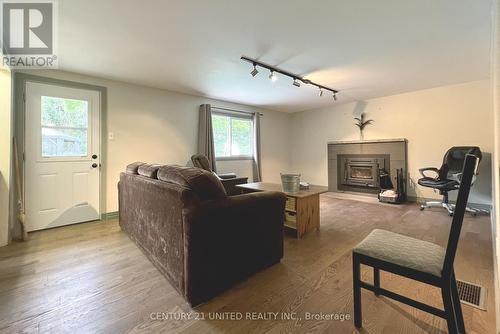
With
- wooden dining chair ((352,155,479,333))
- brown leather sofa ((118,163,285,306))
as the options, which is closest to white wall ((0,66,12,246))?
brown leather sofa ((118,163,285,306))

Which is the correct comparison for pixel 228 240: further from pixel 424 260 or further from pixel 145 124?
pixel 145 124

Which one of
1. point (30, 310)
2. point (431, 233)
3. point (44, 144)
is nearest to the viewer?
point (30, 310)

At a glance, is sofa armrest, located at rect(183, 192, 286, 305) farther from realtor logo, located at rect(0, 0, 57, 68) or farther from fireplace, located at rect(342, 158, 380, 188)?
fireplace, located at rect(342, 158, 380, 188)

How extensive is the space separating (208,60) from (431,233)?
3.63 meters

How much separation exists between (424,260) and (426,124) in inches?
169

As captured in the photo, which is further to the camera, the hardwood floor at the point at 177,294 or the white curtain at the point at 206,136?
the white curtain at the point at 206,136

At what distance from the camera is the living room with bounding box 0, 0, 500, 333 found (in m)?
1.49

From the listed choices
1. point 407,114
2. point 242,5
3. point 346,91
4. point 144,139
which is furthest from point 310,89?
point 144,139

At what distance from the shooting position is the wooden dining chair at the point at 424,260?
3.68ft

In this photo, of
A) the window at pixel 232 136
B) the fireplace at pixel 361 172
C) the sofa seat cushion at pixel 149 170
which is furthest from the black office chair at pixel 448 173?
the sofa seat cushion at pixel 149 170

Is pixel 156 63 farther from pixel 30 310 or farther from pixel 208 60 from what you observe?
pixel 30 310

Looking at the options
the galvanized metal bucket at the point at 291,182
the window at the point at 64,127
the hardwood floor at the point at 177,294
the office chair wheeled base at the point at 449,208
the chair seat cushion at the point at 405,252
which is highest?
the window at the point at 64,127

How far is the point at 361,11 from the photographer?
1988 millimetres

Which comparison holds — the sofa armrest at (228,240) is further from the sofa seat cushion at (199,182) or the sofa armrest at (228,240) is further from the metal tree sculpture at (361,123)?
the metal tree sculpture at (361,123)
